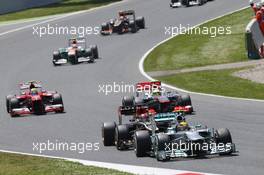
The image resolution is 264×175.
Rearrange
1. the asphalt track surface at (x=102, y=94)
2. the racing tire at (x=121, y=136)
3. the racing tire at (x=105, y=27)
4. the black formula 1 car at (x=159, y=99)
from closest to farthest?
the asphalt track surface at (x=102, y=94) → the racing tire at (x=121, y=136) → the black formula 1 car at (x=159, y=99) → the racing tire at (x=105, y=27)

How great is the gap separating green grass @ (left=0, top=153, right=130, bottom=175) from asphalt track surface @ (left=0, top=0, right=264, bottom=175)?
3.93 feet

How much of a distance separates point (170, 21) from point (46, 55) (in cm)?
1021

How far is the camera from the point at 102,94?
105 feet

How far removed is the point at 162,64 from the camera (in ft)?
132

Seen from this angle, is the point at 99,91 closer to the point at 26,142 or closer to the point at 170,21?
the point at 26,142

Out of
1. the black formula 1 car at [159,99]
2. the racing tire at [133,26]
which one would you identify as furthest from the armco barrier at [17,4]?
the black formula 1 car at [159,99]

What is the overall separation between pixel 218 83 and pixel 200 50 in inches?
436

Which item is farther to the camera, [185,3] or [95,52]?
[185,3]

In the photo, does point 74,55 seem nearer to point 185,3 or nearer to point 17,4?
point 185,3

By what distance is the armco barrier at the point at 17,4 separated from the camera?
219 feet

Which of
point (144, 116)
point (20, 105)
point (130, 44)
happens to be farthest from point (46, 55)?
point (144, 116)

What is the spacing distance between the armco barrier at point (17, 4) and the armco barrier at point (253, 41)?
101ft

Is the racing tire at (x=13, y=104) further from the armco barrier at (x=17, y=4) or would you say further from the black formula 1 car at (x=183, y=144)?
the armco barrier at (x=17, y=4)

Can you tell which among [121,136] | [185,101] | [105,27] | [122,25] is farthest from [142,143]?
[105,27]
